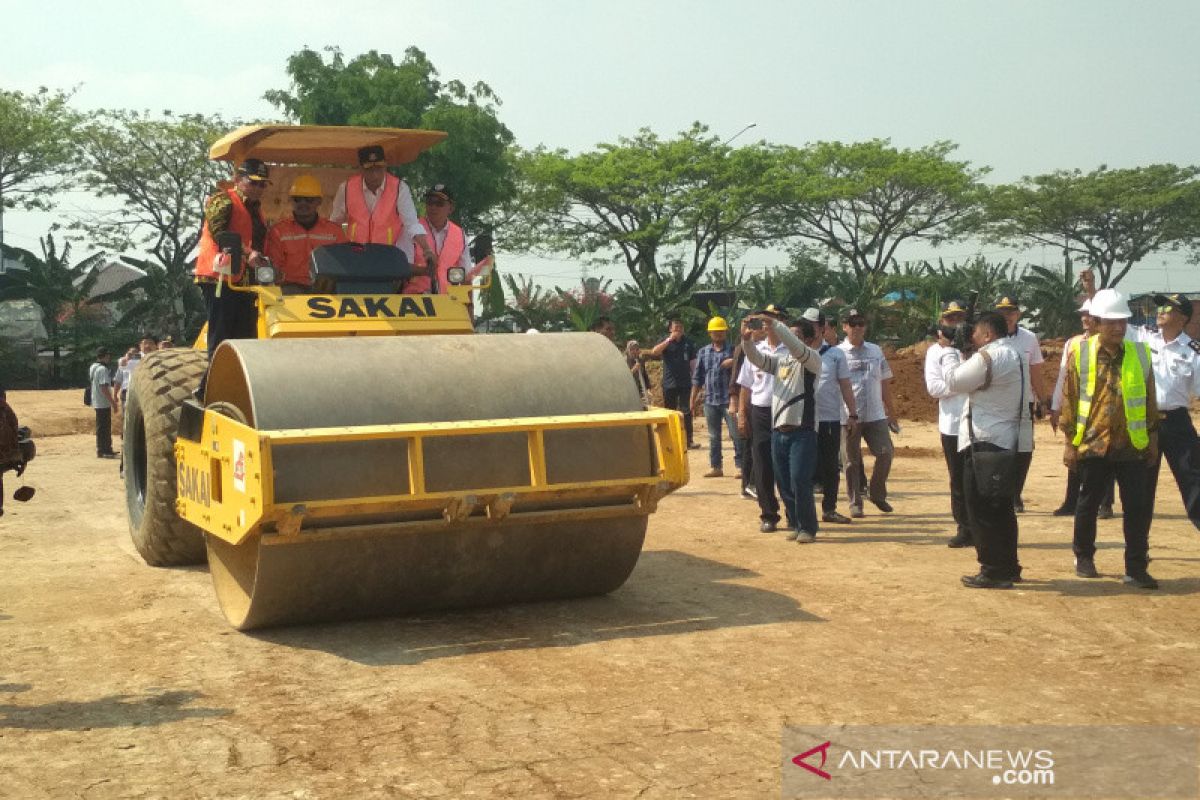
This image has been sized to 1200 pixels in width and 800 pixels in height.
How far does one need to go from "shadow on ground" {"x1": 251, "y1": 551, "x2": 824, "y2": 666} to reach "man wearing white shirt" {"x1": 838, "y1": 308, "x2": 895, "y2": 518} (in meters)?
3.82

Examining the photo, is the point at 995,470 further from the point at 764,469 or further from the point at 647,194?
the point at 647,194

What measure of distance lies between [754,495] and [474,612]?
600 cm

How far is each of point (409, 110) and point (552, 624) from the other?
3449 cm

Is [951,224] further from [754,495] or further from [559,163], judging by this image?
[754,495]

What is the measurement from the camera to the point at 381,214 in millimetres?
9492

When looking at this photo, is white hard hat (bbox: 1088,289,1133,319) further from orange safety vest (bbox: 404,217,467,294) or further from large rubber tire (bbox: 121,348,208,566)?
large rubber tire (bbox: 121,348,208,566)

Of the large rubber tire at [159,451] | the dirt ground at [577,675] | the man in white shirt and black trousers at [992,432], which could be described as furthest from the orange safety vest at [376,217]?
the man in white shirt and black trousers at [992,432]

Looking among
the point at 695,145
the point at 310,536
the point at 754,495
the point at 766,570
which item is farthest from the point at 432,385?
the point at 695,145

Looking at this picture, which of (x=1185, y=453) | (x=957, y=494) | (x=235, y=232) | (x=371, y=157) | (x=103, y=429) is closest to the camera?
(x=235, y=232)

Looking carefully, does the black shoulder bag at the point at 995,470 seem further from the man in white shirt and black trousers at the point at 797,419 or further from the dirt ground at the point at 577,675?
the man in white shirt and black trousers at the point at 797,419

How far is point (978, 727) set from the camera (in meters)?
5.56

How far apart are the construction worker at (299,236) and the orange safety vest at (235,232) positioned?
0.46 feet

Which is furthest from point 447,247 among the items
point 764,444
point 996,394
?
point 996,394

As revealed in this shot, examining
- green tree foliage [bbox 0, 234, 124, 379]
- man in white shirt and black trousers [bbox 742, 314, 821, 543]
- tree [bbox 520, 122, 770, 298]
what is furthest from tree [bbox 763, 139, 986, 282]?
man in white shirt and black trousers [bbox 742, 314, 821, 543]
